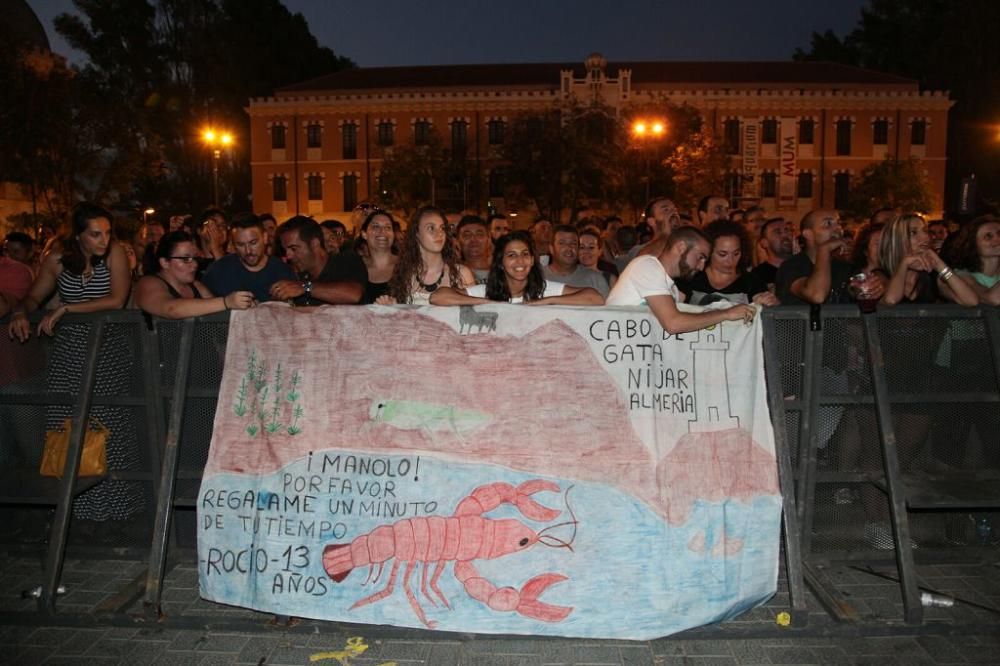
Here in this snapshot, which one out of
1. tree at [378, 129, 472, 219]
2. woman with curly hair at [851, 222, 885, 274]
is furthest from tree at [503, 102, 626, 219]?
woman with curly hair at [851, 222, 885, 274]

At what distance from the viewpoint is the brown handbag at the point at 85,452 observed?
4.50 meters

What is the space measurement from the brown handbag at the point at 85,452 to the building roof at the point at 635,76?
1766 inches

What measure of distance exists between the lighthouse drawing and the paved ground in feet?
3.54

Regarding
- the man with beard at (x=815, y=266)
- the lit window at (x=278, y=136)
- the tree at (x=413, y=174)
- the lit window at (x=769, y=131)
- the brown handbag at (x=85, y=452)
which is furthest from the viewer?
the lit window at (x=278, y=136)

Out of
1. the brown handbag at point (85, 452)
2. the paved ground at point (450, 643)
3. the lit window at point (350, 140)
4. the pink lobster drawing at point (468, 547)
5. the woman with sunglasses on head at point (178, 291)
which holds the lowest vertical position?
the paved ground at point (450, 643)

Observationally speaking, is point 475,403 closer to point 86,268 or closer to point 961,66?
point 86,268

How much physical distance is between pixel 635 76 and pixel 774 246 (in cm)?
4768

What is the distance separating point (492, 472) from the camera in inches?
153

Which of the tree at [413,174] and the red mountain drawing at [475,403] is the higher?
the tree at [413,174]

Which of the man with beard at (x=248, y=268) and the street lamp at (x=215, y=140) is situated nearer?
the man with beard at (x=248, y=268)

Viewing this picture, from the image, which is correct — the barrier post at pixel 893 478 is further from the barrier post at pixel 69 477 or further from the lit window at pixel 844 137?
the lit window at pixel 844 137

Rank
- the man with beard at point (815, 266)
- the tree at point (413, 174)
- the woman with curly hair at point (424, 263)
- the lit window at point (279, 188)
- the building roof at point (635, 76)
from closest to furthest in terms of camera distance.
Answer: the man with beard at point (815, 266), the woman with curly hair at point (424, 263), the tree at point (413, 174), the building roof at point (635, 76), the lit window at point (279, 188)

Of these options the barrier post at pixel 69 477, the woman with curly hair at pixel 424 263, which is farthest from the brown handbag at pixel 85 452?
the woman with curly hair at pixel 424 263

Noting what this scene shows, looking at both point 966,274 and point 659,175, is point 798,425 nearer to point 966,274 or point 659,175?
point 966,274
